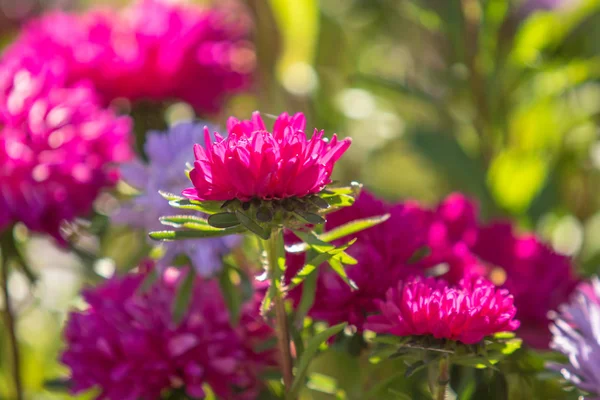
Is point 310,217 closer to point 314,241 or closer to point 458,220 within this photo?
point 314,241

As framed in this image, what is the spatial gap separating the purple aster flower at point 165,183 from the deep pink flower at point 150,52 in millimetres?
145

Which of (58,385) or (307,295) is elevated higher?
(307,295)

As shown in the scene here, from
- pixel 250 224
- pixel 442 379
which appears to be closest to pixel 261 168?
pixel 250 224

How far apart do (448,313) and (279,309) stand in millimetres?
77

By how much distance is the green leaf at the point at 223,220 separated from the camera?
0.31 m

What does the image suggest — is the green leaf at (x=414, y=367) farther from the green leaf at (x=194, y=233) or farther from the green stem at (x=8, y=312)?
the green stem at (x=8, y=312)

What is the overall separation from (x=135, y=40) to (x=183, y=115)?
99 millimetres

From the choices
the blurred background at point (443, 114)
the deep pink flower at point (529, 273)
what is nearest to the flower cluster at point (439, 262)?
the deep pink flower at point (529, 273)

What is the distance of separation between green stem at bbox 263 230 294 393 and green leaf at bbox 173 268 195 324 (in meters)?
0.08

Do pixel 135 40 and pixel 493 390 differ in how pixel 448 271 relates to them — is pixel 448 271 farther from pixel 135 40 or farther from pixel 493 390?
pixel 135 40

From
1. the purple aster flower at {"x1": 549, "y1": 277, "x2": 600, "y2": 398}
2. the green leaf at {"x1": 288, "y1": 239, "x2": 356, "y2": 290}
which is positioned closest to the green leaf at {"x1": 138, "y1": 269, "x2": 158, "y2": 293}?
the green leaf at {"x1": 288, "y1": 239, "x2": 356, "y2": 290}

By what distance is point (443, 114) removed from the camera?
744 mm

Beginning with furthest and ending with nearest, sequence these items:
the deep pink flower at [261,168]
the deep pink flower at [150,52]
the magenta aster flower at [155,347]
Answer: the deep pink flower at [150,52], the magenta aster flower at [155,347], the deep pink flower at [261,168]

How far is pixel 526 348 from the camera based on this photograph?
0.42 meters
